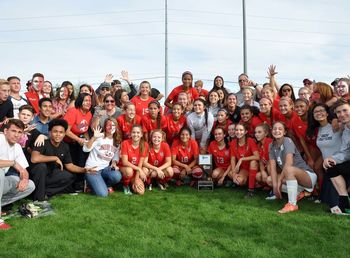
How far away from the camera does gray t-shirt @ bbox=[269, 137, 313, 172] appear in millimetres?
7410

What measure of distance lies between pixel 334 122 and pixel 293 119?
3.67 feet

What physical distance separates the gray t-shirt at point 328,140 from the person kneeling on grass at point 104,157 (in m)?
4.10

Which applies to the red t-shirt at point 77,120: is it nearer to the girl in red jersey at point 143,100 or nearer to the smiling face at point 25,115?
the smiling face at point 25,115

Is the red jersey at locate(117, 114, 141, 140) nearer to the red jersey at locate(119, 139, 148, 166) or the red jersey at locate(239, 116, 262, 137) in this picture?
the red jersey at locate(119, 139, 148, 166)

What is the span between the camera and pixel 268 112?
866cm

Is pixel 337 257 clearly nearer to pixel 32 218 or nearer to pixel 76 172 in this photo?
pixel 32 218

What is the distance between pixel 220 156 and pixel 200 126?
87cm

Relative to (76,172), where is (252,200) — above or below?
below

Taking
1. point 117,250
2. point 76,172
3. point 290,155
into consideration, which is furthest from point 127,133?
point 117,250

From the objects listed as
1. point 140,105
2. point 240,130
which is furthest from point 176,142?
point 240,130

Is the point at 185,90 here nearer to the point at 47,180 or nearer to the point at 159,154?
the point at 159,154

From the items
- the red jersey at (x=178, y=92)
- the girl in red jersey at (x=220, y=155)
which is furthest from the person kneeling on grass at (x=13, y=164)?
the red jersey at (x=178, y=92)

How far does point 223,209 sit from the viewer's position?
702 centimetres

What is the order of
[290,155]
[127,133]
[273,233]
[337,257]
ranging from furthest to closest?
1. [127,133]
2. [290,155]
3. [273,233]
4. [337,257]
